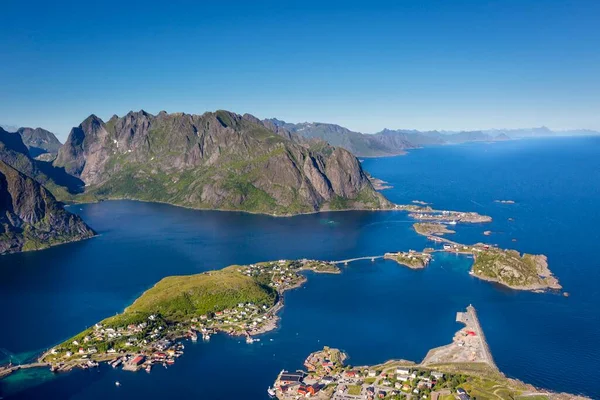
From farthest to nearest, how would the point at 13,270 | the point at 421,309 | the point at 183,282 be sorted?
the point at 13,270
the point at 183,282
the point at 421,309

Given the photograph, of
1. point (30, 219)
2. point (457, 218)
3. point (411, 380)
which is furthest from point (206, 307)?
point (457, 218)

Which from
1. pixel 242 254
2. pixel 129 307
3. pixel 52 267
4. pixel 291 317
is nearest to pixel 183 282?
pixel 129 307

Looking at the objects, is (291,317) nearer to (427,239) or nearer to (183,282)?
(183,282)

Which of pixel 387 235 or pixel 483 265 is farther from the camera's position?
pixel 387 235

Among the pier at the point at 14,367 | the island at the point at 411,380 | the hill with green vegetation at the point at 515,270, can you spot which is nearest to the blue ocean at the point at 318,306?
the pier at the point at 14,367

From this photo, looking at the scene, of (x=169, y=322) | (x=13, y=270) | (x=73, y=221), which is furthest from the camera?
(x=73, y=221)

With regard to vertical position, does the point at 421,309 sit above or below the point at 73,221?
below

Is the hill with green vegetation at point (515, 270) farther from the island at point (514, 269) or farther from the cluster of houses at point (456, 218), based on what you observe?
the cluster of houses at point (456, 218)
